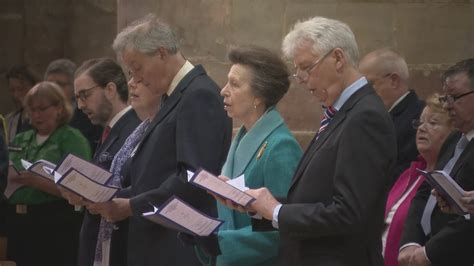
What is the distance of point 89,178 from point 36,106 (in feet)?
10.2

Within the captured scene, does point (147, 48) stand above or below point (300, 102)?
above

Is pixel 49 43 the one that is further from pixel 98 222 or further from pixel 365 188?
pixel 365 188

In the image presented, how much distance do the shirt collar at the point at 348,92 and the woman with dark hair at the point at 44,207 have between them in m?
3.96

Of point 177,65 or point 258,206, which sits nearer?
point 258,206

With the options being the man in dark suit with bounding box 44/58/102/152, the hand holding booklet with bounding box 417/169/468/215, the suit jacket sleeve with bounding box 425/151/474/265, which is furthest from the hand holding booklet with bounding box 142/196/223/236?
the man in dark suit with bounding box 44/58/102/152

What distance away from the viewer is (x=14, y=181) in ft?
29.4

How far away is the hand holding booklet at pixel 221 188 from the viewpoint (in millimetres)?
5180

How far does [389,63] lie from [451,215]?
171cm

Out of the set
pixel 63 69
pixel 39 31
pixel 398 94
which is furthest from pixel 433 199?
pixel 39 31

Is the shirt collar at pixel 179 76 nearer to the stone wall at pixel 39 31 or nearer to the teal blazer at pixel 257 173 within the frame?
the teal blazer at pixel 257 173

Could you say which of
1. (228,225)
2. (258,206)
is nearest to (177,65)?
(228,225)

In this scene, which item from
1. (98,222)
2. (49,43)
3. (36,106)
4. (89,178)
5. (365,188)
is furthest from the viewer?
(49,43)

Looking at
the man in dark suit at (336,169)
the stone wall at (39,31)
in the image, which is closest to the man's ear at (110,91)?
the man in dark suit at (336,169)

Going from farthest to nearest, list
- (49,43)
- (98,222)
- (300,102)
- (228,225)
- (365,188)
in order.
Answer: (49,43) < (300,102) < (98,222) < (228,225) < (365,188)
